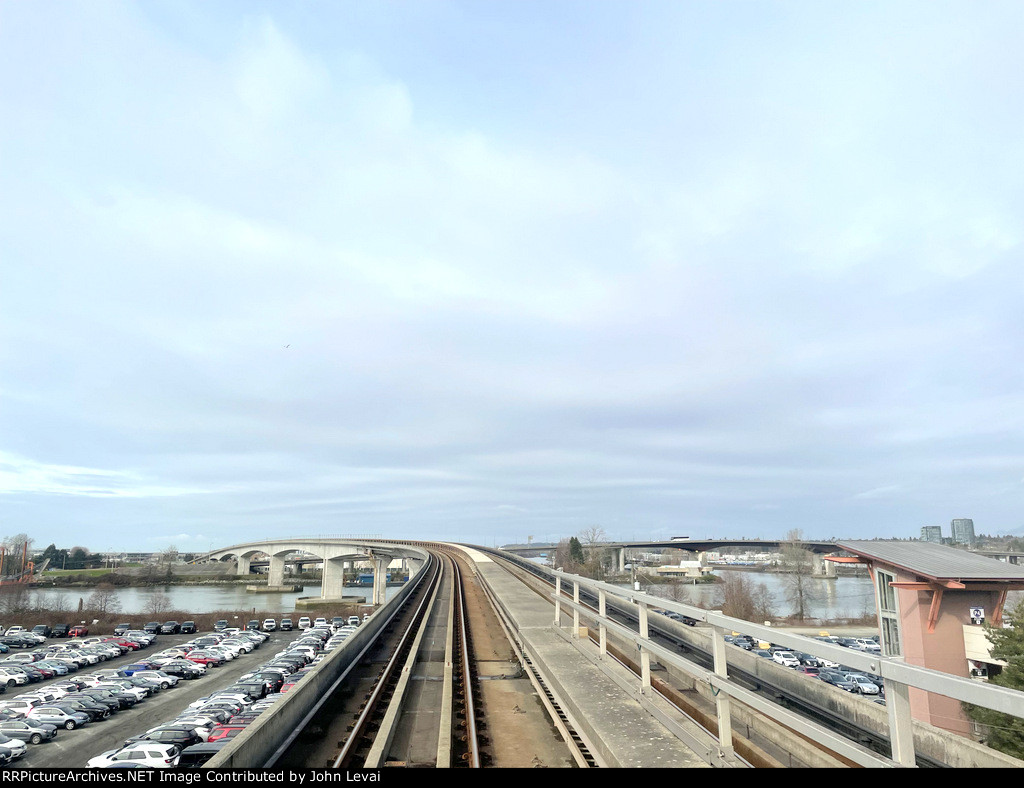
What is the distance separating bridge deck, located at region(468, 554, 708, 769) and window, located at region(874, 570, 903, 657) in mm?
14351

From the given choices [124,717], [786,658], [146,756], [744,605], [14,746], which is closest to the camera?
[146,756]

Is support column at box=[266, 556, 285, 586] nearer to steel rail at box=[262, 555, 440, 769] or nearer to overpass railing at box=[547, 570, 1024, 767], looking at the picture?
steel rail at box=[262, 555, 440, 769]

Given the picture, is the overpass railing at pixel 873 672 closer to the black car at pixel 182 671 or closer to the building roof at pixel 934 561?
the building roof at pixel 934 561

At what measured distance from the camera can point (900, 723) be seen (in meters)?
3.48

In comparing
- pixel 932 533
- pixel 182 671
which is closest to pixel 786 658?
→ pixel 182 671

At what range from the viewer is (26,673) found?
103 ft

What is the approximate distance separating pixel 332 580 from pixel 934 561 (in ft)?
280

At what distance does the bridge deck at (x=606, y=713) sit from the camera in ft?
20.2

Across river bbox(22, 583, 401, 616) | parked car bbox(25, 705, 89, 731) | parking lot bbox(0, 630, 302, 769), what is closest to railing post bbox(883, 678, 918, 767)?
parking lot bbox(0, 630, 302, 769)

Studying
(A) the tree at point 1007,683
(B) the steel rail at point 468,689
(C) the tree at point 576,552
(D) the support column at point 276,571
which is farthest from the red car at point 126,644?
(D) the support column at point 276,571

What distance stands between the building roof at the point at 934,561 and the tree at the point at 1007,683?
1.46 m

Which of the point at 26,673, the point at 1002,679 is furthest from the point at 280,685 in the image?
the point at 1002,679

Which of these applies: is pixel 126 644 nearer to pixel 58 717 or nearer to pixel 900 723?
pixel 58 717
